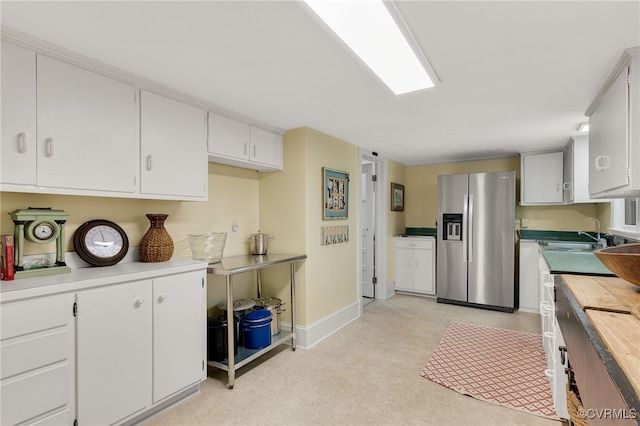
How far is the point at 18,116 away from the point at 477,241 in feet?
15.8

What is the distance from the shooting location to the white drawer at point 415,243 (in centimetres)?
505

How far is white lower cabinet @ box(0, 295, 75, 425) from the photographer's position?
1.46m

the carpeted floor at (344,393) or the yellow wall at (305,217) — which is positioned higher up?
the yellow wall at (305,217)

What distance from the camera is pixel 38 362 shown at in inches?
61.3

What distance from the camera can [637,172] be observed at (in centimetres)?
163

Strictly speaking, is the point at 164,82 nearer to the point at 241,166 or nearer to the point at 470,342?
the point at 241,166

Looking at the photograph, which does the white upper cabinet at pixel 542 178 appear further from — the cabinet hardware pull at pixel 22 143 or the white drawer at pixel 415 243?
the cabinet hardware pull at pixel 22 143

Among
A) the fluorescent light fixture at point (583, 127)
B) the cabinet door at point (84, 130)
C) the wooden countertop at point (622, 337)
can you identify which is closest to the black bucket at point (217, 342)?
the cabinet door at point (84, 130)

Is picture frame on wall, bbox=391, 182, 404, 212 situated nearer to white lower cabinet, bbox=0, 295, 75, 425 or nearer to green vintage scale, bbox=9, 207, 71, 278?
green vintage scale, bbox=9, 207, 71, 278

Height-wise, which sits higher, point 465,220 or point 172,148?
point 172,148

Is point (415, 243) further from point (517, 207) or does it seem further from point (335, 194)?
point (335, 194)

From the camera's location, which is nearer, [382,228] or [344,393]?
[344,393]

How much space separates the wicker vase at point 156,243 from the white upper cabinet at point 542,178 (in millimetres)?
4415

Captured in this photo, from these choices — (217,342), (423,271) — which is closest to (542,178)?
(423,271)
